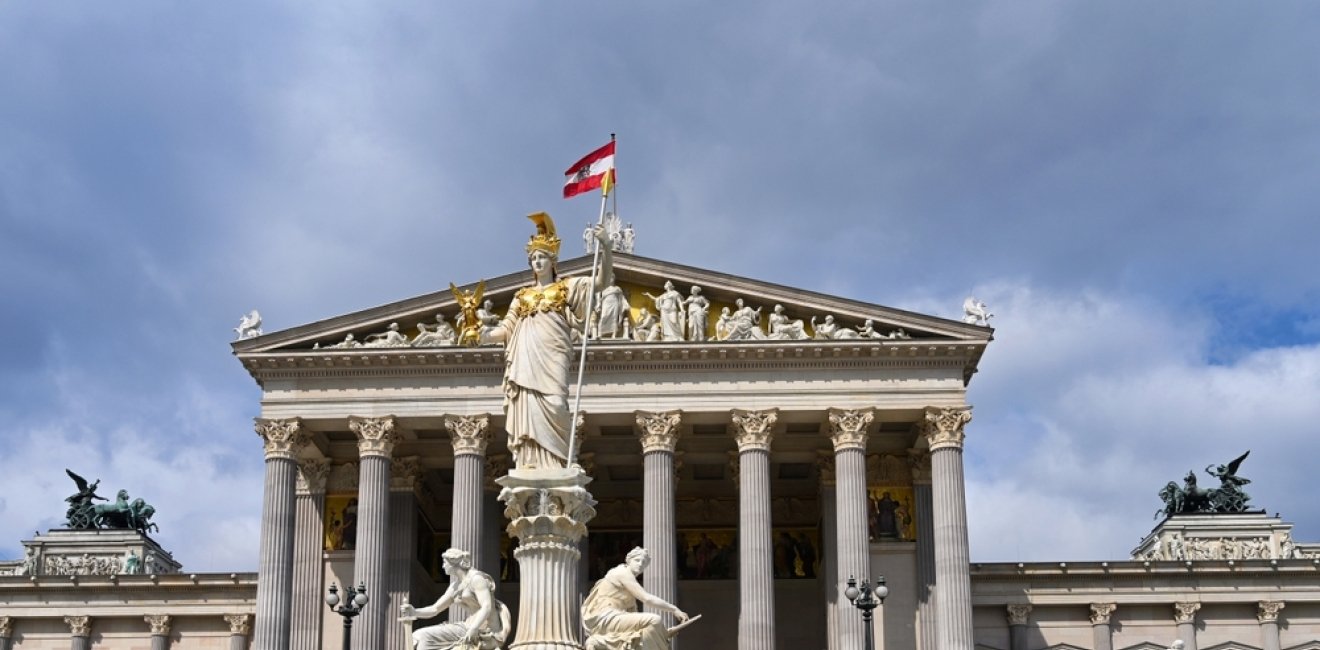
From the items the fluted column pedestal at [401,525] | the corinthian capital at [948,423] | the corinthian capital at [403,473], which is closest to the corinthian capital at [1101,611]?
the corinthian capital at [948,423]

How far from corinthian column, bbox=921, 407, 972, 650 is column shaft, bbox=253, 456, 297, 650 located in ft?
69.9

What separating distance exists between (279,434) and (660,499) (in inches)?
512

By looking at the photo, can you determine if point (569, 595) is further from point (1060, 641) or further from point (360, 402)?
point (1060, 641)

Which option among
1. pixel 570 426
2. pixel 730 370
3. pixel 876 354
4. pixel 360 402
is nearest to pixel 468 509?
pixel 360 402

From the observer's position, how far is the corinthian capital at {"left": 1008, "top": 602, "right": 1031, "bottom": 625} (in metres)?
64.1

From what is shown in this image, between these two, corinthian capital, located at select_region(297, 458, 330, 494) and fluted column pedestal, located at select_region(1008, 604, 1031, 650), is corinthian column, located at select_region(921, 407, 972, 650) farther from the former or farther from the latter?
corinthian capital, located at select_region(297, 458, 330, 494)

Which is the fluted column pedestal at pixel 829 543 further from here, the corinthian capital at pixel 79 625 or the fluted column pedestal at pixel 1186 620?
the corinthian capital at pixel 79 625

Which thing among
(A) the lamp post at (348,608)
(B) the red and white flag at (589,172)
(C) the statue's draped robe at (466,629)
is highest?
(B) the red and white flag at (589,172)

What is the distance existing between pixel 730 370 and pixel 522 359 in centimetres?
3834

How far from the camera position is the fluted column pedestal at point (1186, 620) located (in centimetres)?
6462

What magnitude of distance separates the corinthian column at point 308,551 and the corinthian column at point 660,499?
40.9 ft

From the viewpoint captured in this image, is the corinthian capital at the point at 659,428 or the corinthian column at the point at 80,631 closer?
the corinthian capital at the point at 659,428

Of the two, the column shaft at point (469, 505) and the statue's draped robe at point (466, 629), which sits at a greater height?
the column shaft at point (469, 505)

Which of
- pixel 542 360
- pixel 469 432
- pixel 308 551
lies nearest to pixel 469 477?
pixel 469 432
